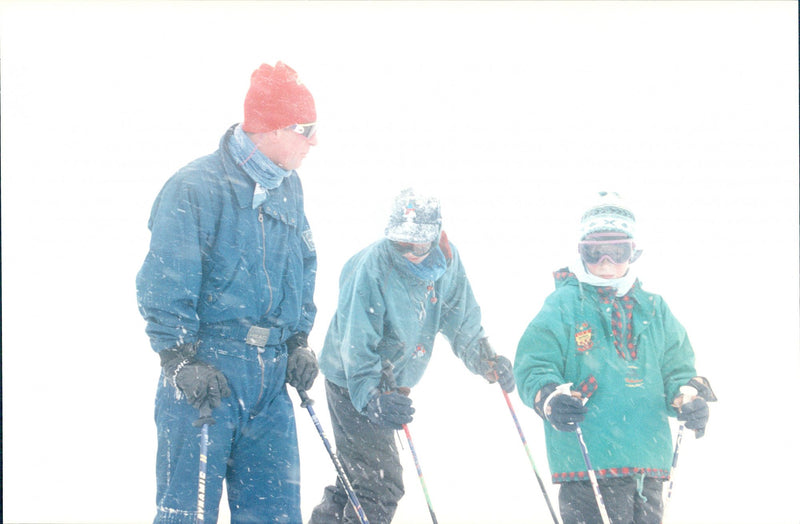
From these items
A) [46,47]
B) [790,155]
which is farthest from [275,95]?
[790,155]

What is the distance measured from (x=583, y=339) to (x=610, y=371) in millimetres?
175

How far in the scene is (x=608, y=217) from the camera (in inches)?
136

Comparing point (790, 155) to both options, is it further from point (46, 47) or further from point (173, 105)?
point (46, 47)

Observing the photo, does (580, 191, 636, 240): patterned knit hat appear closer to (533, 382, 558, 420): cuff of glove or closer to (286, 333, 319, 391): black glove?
(533, 382, 558, 420): cuff of glove

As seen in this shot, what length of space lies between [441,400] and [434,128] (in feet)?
20.2

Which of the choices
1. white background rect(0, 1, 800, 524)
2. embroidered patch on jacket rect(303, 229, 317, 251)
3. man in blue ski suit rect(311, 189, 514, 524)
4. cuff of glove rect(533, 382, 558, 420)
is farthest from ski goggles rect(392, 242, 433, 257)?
white background rect(0, 1, 800, 524)

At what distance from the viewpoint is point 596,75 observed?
11.1m

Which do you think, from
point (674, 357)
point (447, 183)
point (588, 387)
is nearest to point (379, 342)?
point (588, 387)

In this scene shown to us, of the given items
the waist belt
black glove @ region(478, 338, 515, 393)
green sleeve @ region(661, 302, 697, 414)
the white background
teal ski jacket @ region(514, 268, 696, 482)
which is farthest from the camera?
the white background

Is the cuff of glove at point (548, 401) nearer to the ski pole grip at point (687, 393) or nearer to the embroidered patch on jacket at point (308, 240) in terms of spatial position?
the ski pole grip at point (687, 393)

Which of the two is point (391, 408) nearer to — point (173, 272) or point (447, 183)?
point (173, 272)

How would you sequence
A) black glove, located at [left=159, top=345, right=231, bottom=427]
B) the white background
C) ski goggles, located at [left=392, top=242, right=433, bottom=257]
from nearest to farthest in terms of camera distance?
1. black glove, located at [left=159, top=345, right=231, bottom=427]
2. ski goggles, located at [left=392, top=242, right=433, bottom=257]
3. the white background

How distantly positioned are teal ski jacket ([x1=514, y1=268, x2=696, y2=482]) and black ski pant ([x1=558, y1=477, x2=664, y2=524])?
0.05 meters

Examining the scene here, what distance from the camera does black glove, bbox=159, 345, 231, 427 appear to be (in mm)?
2615
